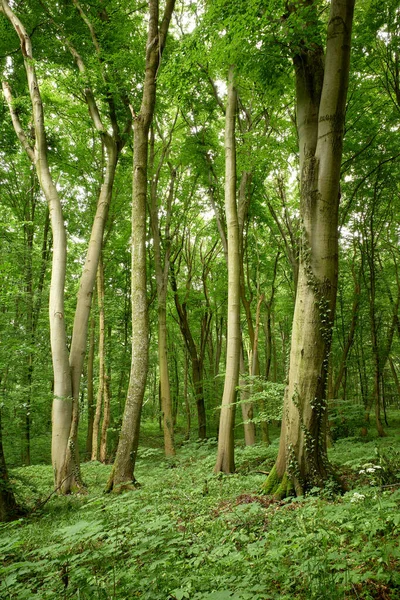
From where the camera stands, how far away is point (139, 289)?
6773mm

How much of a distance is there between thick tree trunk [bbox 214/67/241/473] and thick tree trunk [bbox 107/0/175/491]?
1.71m

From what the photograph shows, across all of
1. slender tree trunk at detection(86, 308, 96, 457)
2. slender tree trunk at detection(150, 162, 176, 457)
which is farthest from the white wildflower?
slender tree trunk at detection(86, 308, 96, 457)

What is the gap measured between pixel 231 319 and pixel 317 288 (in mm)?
2925

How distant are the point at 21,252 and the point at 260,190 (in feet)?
26.3

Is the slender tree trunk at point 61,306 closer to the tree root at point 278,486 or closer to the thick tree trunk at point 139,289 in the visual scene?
the thick tree trunk at point 139,289

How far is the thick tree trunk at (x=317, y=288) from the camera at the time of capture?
4.62 metres

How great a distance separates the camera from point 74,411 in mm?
7590

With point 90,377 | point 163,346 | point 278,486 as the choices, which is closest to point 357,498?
point 278,486

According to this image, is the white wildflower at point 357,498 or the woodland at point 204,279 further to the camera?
the white wildflower at point 357,498

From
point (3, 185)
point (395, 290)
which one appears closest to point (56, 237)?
point (3, 185)

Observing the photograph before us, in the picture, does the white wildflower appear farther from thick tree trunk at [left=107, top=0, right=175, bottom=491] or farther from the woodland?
thick tree trunk at [left=107, top=0, right=175, bottom=491]

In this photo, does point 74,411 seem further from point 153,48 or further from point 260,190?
point 260,190

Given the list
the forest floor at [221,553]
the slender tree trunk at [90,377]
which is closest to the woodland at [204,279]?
the forest floor at [221,553]

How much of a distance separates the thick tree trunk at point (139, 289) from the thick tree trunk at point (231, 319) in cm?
171
